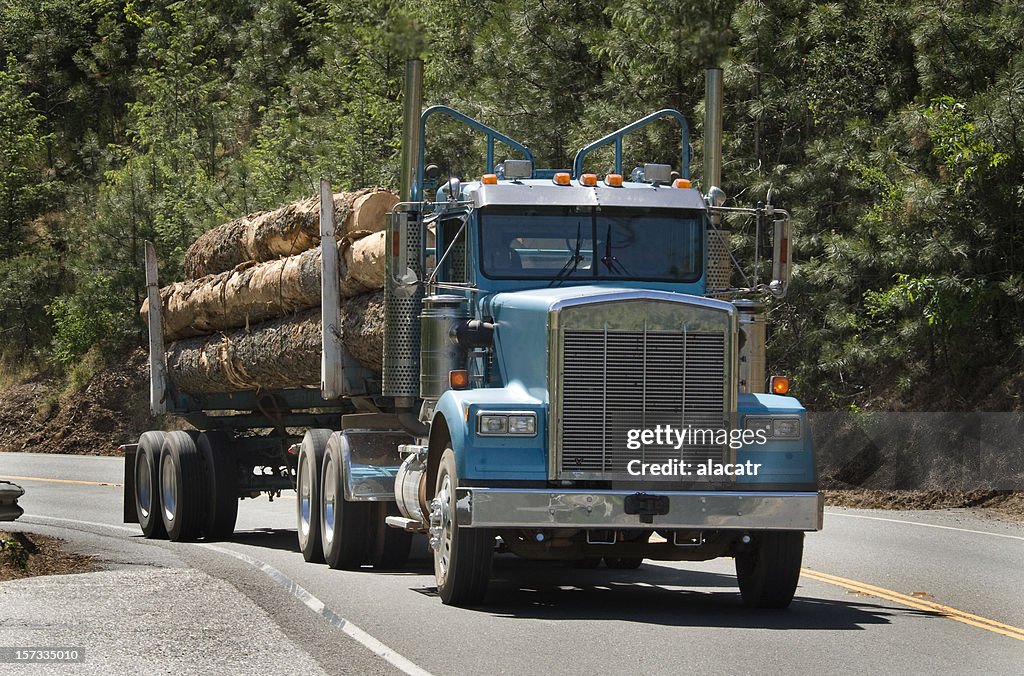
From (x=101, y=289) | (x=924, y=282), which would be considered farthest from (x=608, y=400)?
(x=101, y=289)

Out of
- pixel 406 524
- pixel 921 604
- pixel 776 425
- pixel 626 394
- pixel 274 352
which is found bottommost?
pixel 921 604

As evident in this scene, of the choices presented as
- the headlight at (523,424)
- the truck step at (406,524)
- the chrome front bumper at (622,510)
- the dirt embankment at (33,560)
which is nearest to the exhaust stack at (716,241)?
the chrome front bumper at (622,510)

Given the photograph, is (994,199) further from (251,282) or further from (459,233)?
(459,233)

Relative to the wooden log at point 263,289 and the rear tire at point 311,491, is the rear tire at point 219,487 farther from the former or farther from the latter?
the rear tire at point 311,491

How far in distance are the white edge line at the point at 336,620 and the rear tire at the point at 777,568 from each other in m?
3.11

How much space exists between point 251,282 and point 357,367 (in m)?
2.93

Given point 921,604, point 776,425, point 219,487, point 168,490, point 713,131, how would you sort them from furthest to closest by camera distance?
point 168,490 < point 219,487 < point 713,131 < point 921,604 < point 776,425

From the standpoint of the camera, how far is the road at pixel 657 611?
915 centimetres

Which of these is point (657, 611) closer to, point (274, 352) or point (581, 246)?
point (581, 246)

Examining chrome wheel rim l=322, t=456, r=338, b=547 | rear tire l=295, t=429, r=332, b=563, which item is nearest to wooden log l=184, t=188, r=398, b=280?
rear tire l=295, t=429, r=332, b=563

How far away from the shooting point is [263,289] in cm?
1720

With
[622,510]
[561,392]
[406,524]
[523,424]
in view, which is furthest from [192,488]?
[622,510]

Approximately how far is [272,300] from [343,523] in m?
3.35

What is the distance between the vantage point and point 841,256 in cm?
2509
